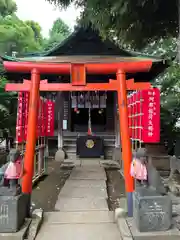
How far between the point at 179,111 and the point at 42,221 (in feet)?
36.2

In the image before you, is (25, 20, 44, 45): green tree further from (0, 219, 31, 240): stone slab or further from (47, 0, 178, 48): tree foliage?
(0, 219, 31, 240): stone slab

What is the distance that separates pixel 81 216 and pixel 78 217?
0.23ft

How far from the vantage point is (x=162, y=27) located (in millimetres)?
6297

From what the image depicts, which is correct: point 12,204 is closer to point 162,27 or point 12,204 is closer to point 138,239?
point 138,239

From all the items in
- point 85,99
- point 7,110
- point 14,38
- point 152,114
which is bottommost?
point 152,114

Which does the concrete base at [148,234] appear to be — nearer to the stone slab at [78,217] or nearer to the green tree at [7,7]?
the stone slab at [78,217]

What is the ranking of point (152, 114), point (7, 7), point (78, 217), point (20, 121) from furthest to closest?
point (7, 7), point (152, 114), point (20, 121), point (78, 217)

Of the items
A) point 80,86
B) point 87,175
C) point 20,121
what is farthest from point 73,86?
point 87,175

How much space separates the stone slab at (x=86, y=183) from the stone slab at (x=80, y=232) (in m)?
2.90

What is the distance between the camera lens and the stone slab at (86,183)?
25.2 feet

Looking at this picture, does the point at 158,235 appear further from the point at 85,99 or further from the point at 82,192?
the point at 85,99

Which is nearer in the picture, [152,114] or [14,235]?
[14,235]

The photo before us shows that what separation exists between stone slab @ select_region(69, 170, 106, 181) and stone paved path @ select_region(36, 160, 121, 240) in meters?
A: 0.52

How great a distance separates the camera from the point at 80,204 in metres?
6.04
